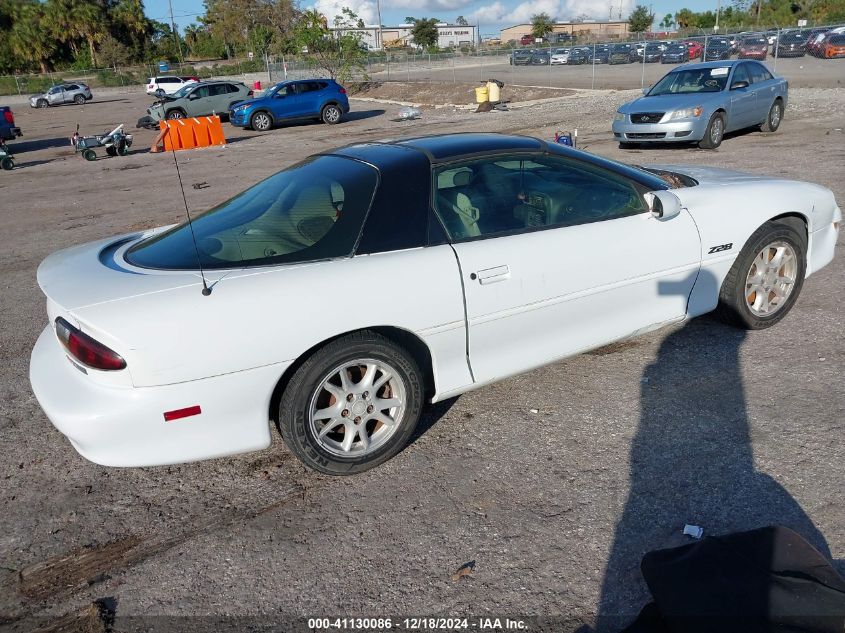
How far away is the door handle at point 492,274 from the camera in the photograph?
11.0ft

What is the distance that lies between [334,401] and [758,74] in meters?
13.7

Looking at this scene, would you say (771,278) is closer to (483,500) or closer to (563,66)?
(483,500)

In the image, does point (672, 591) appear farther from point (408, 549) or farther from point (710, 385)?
point (710, 385)

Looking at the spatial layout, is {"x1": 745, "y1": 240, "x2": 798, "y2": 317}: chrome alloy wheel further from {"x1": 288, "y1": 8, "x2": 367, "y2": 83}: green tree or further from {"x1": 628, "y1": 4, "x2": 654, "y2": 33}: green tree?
{"x1": 628, "y1": 4, "x2": 654, "y2": 33}: green tree

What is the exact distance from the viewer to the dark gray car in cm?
4381

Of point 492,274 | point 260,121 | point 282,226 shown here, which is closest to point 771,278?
point 492,274

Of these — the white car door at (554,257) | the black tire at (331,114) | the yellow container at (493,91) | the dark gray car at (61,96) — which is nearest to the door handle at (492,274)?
the white car door at (554,257)

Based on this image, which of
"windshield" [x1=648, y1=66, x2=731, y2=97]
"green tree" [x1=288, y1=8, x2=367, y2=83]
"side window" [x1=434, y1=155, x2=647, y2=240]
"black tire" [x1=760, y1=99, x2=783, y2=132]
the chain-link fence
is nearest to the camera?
"side window" [x1=434, y1=155, x2=647, y2=240]

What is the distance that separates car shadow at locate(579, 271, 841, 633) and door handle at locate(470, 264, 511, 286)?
3.57 ft

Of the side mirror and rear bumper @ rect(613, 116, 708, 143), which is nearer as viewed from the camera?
the side mirror

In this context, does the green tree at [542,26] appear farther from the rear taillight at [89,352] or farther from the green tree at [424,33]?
the rear taillight at [89,352]

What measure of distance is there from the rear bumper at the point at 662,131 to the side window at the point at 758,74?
232 centimetres

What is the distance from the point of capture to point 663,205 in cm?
380

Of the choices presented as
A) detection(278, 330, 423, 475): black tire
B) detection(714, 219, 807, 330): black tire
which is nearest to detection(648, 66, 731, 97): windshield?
detection(714, 219, 807, 330): black tire
